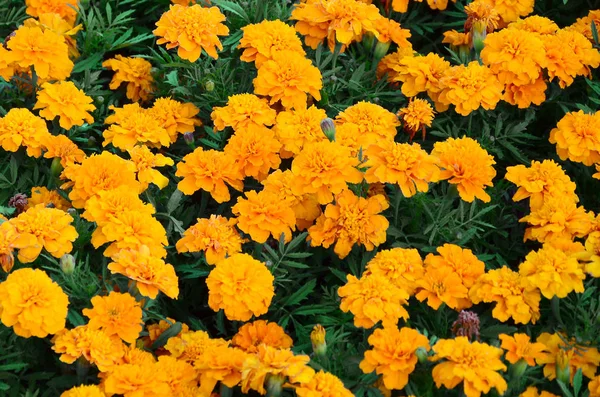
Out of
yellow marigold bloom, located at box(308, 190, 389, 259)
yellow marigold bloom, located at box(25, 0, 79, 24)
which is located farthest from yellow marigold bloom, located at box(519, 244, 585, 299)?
yellow marigold bloom, located at box(25, 0, 79, 24)

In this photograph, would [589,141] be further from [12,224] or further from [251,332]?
[12,224]

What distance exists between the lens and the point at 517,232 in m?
2.44

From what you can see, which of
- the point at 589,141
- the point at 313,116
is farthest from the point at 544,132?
the point at 313,116

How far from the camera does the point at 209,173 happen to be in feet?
7.56

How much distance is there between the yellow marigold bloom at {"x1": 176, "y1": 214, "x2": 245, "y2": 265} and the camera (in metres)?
2.16

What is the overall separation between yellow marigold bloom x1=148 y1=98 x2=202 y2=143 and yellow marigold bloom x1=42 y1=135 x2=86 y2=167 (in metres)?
0.26

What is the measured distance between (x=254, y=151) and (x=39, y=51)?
0.74 metres

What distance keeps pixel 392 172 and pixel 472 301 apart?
0.36 meters

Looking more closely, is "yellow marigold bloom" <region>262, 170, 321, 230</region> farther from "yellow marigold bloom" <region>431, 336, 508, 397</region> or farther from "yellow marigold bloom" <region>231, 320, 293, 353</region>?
"yellow marigold bloom" <region>431, 336, 508, 397</region>

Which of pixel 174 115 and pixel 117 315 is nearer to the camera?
pixel 117 315

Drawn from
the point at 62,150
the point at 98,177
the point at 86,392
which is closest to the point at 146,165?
the point at 98,177

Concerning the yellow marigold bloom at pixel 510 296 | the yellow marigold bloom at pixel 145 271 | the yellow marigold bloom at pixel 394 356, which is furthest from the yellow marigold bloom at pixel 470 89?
the yellow marigold bloom at pixel 145 271

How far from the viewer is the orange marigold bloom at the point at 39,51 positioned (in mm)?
2549

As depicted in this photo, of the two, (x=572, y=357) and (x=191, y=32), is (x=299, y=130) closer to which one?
(x=191, y=32)
